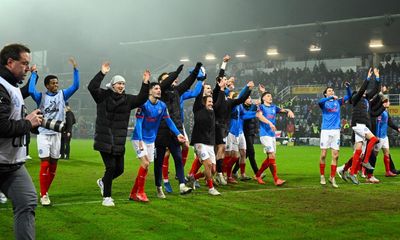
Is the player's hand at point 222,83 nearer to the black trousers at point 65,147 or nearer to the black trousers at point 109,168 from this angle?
the black trousers at point 109,168

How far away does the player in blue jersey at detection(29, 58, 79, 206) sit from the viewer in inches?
319

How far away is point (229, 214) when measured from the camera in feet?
23.7

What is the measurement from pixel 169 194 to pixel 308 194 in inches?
103

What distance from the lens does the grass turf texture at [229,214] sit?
5965 mm

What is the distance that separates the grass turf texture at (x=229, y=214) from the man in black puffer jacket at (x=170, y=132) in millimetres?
Answer: 373

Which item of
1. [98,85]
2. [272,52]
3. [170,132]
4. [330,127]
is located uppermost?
[272,52]

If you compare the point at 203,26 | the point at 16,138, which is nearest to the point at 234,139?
the point at 16,138

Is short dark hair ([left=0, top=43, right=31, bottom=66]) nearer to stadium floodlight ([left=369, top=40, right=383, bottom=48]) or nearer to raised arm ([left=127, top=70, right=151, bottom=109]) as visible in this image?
raised arm ([left=127, top=70, right=151, bottom=109])

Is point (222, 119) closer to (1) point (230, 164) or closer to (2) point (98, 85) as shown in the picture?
(1) point (230, 164)

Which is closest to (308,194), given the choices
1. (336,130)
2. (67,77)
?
(336,130)

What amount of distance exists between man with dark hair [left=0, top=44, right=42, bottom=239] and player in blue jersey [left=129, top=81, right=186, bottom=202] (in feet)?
13.2

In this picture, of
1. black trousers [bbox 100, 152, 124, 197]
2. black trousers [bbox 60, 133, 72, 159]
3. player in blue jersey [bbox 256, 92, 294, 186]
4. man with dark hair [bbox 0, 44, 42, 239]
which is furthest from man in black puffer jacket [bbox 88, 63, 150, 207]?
black trousers [bbox 60, 133, 72, 159]

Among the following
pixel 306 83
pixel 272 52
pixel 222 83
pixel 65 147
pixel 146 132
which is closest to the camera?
pixel 146 132

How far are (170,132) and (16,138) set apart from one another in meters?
5.05
